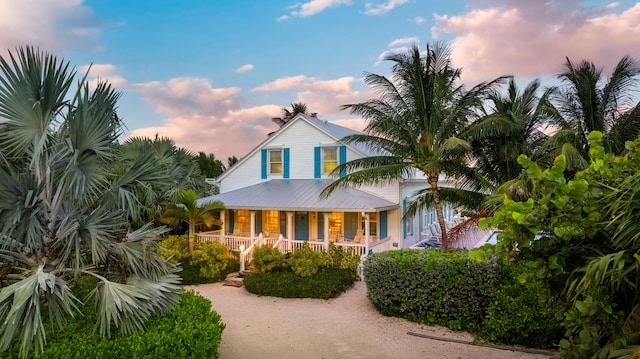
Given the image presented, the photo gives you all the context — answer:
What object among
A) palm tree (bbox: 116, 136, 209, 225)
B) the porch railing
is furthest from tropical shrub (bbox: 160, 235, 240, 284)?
palm tree (bbox: 116, 136, 209, 225)

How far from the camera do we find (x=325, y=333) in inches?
318

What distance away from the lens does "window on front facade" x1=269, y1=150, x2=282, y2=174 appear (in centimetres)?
1806

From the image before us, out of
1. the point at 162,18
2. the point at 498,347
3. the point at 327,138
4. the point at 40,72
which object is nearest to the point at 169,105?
the point at 162,18

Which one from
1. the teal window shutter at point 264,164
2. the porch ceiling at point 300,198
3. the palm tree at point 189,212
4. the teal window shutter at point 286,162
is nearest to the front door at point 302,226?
the porch ceiling at point 300,198

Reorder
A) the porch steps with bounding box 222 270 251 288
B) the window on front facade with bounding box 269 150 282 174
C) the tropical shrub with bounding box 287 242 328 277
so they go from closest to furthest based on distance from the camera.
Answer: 1. the tropical shrub with bounding box 287 242 328 277
2. the porch steps with bounding box 222 270 251 288
3. the window on front facade with bounding box 269 150 282 174

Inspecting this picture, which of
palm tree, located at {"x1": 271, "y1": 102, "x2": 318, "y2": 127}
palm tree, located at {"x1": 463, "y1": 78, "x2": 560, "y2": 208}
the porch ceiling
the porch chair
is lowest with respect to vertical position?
the porch chair

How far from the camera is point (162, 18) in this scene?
1238cm

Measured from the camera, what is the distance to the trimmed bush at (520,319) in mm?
6914

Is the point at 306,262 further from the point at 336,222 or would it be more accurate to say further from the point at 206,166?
the point at 206,166

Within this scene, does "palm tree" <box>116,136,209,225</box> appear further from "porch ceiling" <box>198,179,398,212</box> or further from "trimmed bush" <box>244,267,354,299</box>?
"trimmed bush" <box>244,267,354,299</box>

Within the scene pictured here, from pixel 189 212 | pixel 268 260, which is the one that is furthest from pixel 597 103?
pixel 189 212

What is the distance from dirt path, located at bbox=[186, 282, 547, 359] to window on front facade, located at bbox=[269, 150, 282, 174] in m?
8.41

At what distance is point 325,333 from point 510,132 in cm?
819

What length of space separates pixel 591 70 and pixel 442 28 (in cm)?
483
